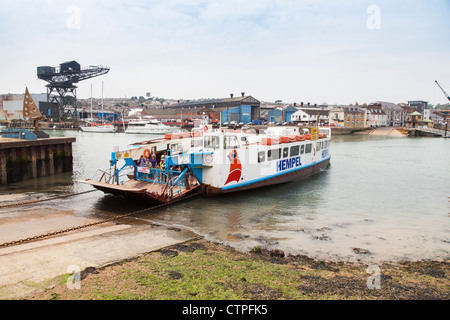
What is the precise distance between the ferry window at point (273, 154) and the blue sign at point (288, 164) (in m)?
0.51

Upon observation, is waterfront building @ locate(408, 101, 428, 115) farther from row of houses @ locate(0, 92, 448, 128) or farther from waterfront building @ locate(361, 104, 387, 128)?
waterfront building @ locate(361, 104, 387, 128)

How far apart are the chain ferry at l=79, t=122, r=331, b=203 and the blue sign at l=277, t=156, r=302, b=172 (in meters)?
0.07

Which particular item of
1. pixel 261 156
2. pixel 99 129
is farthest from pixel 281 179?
pixel 99 129

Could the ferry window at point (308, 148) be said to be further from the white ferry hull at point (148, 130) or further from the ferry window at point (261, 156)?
the white ferry hull at point (148, 130)

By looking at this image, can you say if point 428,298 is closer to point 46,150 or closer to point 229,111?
point 46,150

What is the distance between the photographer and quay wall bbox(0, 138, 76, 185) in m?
22.3

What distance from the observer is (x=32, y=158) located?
965 inches

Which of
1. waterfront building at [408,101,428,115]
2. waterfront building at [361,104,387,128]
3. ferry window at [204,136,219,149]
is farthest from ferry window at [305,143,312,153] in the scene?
waterfront building at [408,101,428,115]

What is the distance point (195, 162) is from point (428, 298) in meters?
12.3

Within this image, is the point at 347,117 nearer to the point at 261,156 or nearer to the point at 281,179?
the point at 281,179

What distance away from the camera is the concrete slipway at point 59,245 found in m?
7.61

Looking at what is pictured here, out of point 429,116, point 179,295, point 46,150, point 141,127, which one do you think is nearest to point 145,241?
point 179,295

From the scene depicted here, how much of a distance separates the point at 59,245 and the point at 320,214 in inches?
474

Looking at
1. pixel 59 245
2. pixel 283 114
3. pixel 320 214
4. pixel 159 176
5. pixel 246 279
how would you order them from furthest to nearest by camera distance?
pixel 283 114, pixel 159 176, pixel 320 214, pixel 59 245, pixel 246 279
